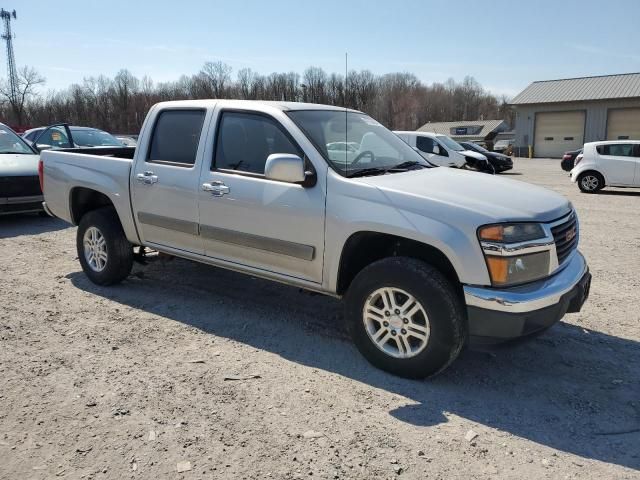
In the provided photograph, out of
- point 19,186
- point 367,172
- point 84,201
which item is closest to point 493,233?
point 367,172

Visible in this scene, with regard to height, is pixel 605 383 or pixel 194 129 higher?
pixel 194 129

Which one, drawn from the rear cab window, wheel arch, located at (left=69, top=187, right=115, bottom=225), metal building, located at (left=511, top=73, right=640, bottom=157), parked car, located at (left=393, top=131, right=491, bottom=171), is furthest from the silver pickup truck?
metal building, located at (left=511, top=73, right=640, bottom=157)

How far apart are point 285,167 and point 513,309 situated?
1.80m

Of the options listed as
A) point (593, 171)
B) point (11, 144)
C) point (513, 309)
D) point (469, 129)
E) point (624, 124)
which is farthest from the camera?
point (469, 129)

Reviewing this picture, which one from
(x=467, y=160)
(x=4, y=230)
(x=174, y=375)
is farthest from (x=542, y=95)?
(x=174, y=375)

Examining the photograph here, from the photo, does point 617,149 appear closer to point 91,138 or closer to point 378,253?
point 378,253

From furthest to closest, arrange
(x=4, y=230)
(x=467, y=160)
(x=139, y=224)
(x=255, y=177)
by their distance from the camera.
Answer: (x=467, y=160), (x=4, y=230), (x=139, y=224), (x=255, y=177)

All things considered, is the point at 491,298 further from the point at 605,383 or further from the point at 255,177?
the point at 255,177

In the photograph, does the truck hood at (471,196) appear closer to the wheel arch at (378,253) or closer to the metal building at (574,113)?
the wheel arch at (378,253)

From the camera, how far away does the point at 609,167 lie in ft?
49.6

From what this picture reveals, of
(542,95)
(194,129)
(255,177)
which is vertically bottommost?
(255,177)

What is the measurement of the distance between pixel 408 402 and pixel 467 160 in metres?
17.8

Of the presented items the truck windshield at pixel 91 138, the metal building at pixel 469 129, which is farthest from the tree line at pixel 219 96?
the truck windshield at pixel 91 138

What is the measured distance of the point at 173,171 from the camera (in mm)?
Result: 4824
